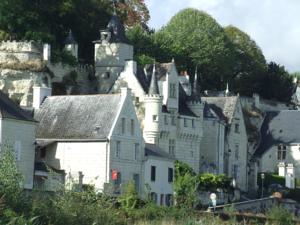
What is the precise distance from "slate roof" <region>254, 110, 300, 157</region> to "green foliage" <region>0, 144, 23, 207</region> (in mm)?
61223

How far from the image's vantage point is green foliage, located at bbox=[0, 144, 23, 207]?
4317 cm

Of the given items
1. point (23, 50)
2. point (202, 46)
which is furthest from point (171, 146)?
point (202, 46)

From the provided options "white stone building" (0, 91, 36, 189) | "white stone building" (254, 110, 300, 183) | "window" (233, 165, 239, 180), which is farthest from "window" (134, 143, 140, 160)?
"white stone building" (254, 110, 300, 183)

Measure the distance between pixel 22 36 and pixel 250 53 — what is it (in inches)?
1539

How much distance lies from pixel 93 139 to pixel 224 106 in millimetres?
24714

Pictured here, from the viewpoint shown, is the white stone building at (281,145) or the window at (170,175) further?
the white stone building at (281,145)

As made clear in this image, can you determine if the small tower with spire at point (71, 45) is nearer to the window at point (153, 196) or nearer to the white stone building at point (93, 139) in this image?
the white stone building at point (93, 139)

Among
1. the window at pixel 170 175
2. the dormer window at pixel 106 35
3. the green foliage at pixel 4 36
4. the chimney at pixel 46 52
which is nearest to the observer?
the window at pixel 170 175

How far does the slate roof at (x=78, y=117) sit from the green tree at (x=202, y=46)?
32522 mm

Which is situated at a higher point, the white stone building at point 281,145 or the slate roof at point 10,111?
the white stone building at point 281,145

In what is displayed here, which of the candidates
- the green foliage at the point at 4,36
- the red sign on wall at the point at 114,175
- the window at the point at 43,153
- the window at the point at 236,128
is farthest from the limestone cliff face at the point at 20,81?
the window at the point at 236,128

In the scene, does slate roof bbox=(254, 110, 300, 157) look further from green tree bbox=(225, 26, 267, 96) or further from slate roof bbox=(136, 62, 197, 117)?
slate roof bbox=(136, 62, 197, 117)

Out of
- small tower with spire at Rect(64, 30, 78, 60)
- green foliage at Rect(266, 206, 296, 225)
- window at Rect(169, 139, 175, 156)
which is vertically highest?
small tower with spire at Rect(64, 30, 78, 60)

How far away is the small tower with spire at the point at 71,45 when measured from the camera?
8869 centimetres
